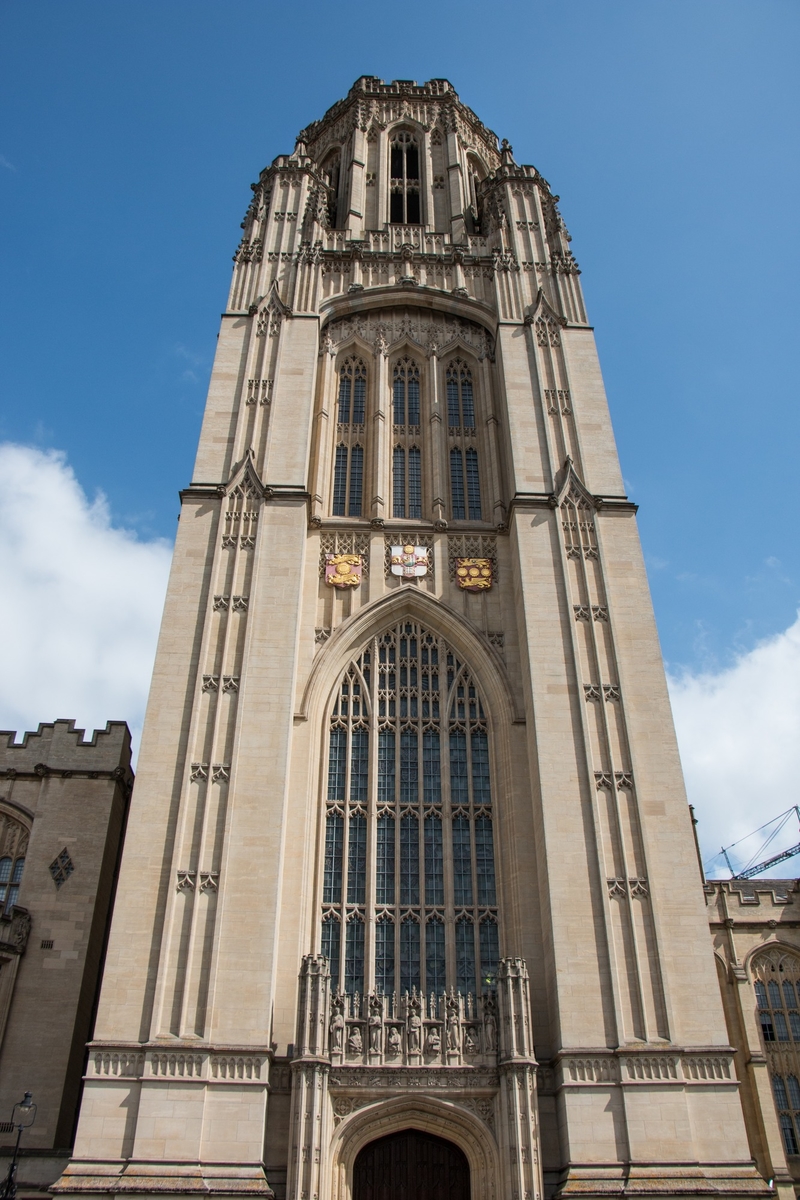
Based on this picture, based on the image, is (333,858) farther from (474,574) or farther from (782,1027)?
(782,1027)

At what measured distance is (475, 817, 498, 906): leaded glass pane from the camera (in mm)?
21359

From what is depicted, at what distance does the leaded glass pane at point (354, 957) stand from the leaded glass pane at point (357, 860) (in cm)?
52

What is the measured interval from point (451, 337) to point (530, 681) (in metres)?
13.9

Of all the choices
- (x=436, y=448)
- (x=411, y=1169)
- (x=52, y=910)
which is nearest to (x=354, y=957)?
(x=411, y=1169)

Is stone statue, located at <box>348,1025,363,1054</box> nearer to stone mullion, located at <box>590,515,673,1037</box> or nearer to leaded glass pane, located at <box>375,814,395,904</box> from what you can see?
leaded glass pane, located at <box>375,814,395,904</box>

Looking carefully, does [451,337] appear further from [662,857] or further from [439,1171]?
[439,1171]

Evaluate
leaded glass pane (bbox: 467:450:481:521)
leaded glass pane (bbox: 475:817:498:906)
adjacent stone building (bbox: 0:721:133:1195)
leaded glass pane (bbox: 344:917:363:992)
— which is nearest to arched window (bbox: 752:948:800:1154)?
leaded glass pane (bbox: 475:817:498:906)

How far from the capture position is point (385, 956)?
20531 mm

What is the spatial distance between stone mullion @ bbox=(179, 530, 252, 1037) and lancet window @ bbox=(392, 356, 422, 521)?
558 centimetres

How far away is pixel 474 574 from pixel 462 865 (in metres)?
7.73

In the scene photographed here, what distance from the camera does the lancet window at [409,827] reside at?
67.4 feet

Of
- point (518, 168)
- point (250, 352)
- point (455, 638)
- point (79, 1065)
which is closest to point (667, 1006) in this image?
point (455, 638)

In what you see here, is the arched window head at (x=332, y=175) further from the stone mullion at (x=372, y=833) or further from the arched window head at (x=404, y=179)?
the stone mullion at (x=372, y=833)

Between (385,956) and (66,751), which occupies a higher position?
(66,751)
